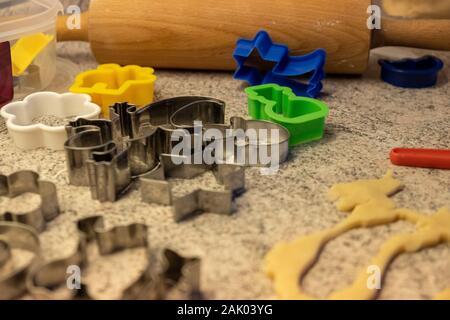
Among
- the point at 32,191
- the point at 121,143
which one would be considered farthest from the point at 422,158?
the point at 32,191

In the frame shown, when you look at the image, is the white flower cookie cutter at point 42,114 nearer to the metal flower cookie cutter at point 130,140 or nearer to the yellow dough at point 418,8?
→ the metal flower cookie cutter at point 130,140

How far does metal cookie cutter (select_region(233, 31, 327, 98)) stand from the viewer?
1086 millimetres

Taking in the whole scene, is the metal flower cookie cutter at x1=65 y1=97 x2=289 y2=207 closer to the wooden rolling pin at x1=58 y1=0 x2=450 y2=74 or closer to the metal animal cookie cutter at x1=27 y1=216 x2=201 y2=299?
the metal animal cookie cutter at x1=27 y1=216 x2=201 y2=299

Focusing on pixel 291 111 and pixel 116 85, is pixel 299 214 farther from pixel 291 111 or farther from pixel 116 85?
pixel 116 85

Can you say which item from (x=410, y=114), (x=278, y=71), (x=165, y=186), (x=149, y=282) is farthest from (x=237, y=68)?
(x=149, y=282)

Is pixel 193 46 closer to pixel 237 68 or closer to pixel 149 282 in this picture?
pixel 237 68

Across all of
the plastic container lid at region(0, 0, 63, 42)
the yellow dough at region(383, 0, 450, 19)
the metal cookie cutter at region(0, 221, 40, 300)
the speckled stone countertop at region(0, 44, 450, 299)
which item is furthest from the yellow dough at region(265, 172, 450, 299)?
the yellow dough at region(383, 0, 450, 19)

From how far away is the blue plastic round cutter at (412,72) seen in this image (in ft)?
3.80

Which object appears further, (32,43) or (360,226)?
(32,43)

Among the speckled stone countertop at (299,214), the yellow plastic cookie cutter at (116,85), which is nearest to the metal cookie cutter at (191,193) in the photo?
the speckled stone countertop at (299,214)

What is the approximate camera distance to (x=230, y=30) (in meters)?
1.16

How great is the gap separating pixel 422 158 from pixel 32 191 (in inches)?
22.9
